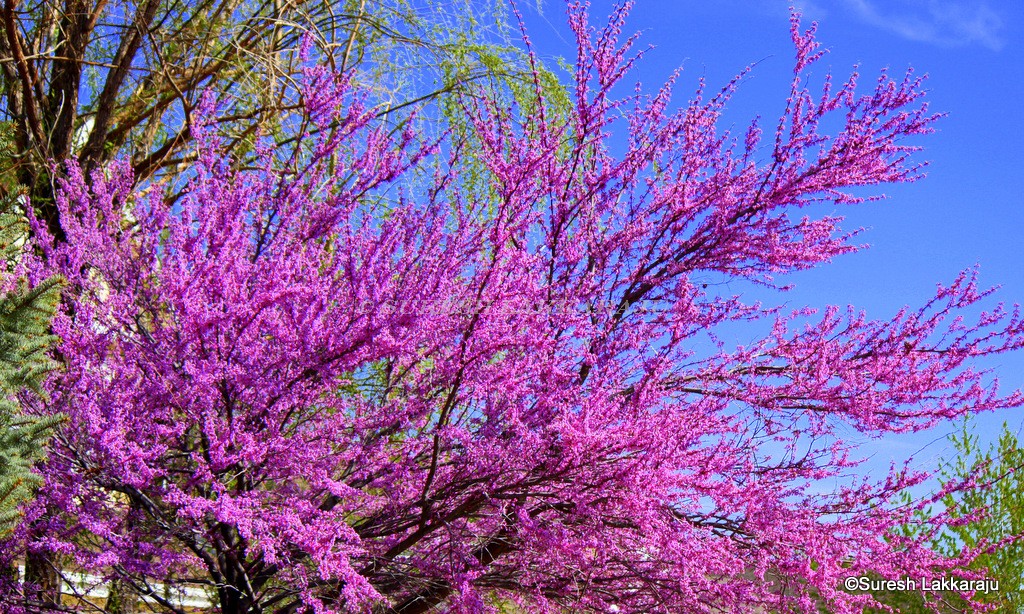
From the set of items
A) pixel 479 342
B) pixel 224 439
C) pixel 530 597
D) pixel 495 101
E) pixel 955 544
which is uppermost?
pixel 495 101

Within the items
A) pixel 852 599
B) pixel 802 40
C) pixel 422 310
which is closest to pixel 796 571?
pixel 852 599

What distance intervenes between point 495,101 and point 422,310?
196 centimetres

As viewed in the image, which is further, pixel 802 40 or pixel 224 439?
pixel 802 40

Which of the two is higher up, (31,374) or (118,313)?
(118,313)

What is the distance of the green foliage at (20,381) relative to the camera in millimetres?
3510

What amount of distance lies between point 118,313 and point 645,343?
2.55 m

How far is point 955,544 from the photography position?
10.3 meters

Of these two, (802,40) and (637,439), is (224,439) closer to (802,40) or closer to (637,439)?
(637,439)

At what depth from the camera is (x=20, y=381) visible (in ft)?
12.0

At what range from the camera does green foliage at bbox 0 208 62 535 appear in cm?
351

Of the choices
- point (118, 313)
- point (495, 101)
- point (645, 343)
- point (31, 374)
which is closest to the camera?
point (31, 374)

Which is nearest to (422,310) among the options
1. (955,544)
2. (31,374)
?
(31,374)

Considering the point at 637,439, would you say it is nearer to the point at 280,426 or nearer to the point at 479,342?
the point at 479,342

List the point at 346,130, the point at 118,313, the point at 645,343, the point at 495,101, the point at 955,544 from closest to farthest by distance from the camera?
the point at 118,313
the point at 645,343
the point at 346,130
the point at 495,101
the point at 955,544
